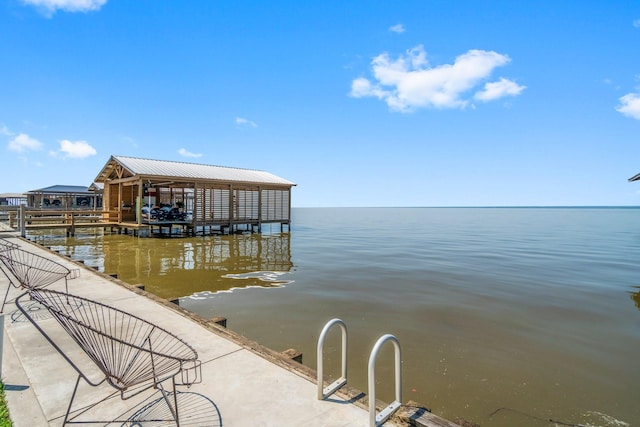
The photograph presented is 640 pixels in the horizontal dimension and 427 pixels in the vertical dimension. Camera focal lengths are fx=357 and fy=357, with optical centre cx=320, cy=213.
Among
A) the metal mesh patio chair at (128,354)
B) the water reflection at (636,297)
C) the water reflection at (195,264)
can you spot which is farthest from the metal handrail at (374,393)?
the water reflection at (636,297)

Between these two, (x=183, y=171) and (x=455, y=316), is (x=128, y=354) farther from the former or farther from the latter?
(x=183, y=171)

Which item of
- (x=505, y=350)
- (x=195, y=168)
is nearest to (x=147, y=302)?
(x=505, y=350)

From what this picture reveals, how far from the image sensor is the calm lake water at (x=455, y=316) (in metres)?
4.42

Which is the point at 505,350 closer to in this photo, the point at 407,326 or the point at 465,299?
the point at 407,326

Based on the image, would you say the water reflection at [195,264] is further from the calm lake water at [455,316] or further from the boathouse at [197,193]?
the boathouse at [197,193]

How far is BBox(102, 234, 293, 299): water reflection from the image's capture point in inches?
377

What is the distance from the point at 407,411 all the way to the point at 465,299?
637 cm

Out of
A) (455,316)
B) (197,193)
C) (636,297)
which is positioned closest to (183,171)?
(197,193)

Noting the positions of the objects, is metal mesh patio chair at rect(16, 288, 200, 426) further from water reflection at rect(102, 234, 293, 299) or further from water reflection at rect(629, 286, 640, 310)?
water reflection at rect(629, 286, 640, 310)

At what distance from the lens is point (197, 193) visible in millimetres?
22203

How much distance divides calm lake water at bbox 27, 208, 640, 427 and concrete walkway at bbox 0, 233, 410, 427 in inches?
58.2

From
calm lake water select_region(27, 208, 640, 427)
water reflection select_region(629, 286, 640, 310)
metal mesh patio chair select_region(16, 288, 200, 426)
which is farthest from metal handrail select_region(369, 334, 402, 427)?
water reflection select_region(629, 286, 640, 310)

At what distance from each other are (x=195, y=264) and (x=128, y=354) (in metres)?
9.62

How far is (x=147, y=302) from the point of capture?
590 cm
